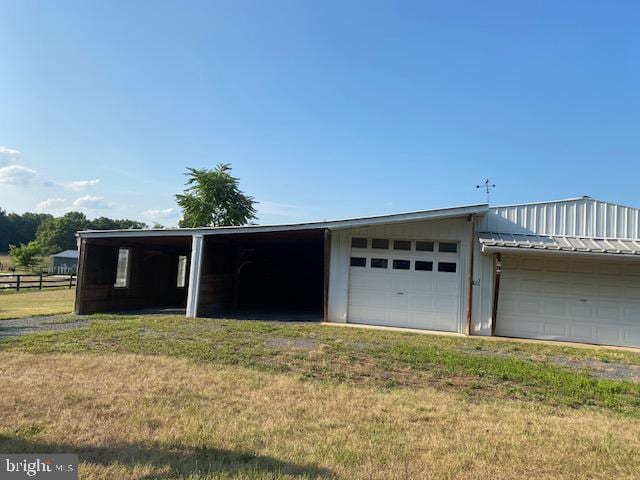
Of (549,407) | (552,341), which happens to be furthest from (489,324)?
(549,407)

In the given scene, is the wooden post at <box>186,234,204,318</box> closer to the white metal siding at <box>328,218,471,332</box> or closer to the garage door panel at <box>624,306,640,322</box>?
the white metal siding at <box>328,218,471,332</box>

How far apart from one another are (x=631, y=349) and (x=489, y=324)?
10.1 ft

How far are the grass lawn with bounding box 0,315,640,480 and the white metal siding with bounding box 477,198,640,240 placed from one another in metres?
4.16

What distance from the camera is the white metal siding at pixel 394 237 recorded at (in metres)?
11.7

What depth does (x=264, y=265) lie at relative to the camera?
2059 cm

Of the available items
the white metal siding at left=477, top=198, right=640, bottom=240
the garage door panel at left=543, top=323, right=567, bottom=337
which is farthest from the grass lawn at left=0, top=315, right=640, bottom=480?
the white metal siding at left=477, top=198, right=640, bottom=240

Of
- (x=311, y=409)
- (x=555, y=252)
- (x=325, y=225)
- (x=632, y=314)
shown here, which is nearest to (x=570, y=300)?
(x=632, y=314)

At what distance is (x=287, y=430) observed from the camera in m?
4.13

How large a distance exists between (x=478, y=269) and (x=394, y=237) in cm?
229

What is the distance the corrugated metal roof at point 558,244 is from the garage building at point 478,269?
3 cm

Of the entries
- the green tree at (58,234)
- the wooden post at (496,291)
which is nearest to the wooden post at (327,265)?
the wooden post at (496,291)

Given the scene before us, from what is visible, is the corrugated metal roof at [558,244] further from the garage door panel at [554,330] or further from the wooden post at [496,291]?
the garage door panel at [554,330]

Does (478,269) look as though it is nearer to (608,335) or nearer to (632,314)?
(608,335)

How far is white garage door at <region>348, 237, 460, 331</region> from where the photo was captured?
11.8 meters
